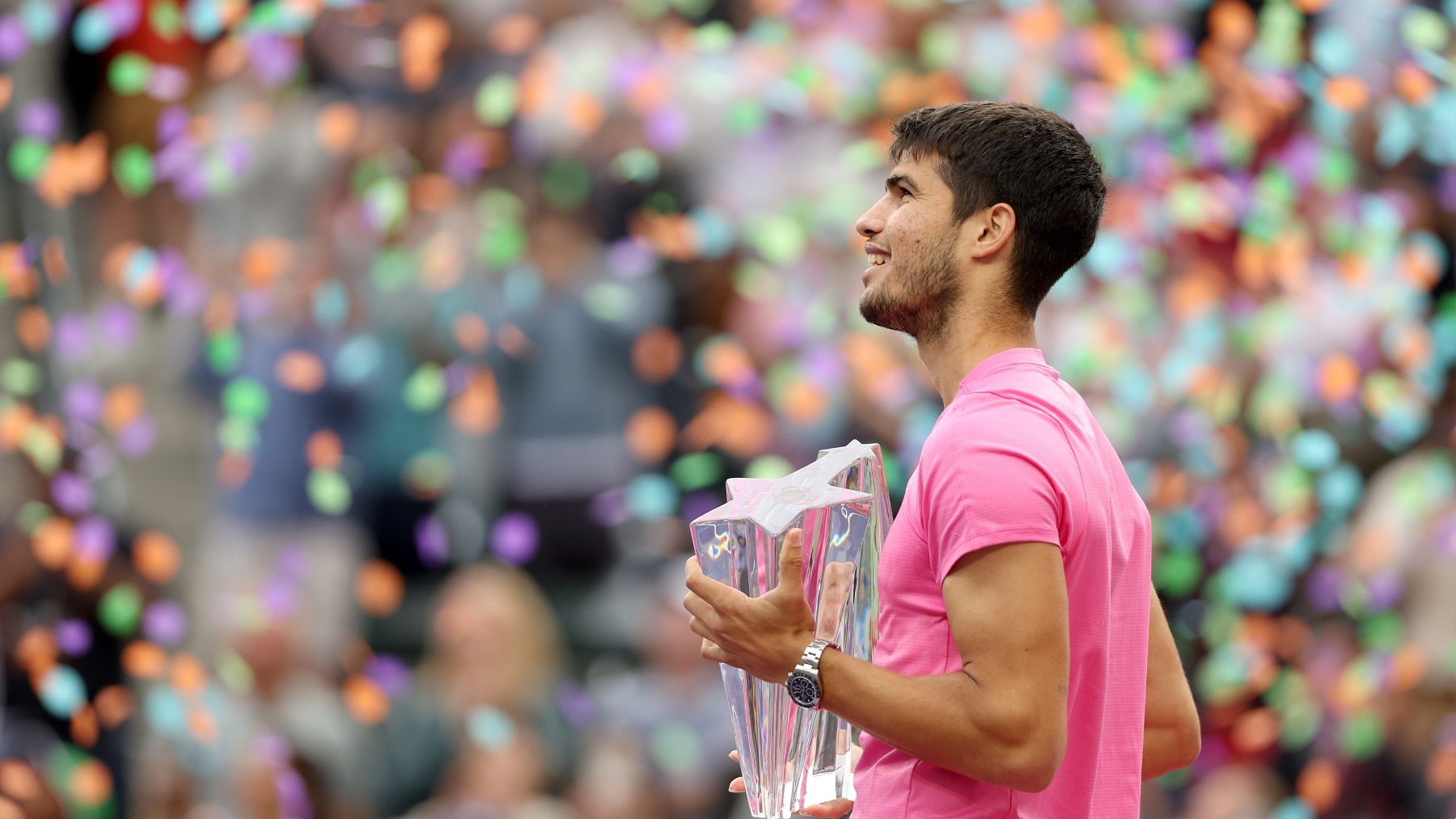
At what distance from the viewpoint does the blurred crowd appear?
291cm

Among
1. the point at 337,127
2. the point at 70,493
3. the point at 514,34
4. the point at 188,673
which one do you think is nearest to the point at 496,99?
the point at 514,34

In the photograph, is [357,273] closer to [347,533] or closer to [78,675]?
[347,533]

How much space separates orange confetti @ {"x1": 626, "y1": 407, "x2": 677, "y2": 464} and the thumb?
1937 mm

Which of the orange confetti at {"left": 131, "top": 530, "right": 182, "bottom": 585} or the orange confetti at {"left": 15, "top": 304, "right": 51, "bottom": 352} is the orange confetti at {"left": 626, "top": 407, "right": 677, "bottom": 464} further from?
the orange confetti at {"left": 15, "top": 304, "right": 51, "bottom": 352}

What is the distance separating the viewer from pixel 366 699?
2.93 metres

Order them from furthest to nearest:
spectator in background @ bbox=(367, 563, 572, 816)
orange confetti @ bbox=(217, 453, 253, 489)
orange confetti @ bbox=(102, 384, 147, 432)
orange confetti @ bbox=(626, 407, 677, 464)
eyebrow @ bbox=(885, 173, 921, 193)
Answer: orange confetti @ bbox=(102, 384, 147, 432), orange confetti @ bbox=(217, 453, 253, 489), orange confetti @ bbox=(626, 407, 677, 464), spectator in background @ bbox=(367, 563, 572, 816), eyebrow @ bbox=(885, 173, 921, 193)

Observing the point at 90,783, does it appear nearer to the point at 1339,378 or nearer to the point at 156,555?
the point at 156,555

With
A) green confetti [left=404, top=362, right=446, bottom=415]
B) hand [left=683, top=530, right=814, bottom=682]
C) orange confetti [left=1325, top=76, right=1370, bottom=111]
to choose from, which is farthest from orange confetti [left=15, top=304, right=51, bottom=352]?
orange confetti [left=1325, top=76, right=1370, bottom=111]

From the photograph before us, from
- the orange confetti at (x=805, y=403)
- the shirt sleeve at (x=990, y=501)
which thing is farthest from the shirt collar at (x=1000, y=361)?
the orange confetti at (x=805, y=403)

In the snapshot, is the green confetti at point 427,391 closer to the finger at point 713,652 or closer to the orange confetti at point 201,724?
the orange confetti at point 201,724

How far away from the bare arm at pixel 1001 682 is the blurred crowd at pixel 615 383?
1.90m

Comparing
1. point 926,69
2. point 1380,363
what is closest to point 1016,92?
point 926,69

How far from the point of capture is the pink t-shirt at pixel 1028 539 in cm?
99

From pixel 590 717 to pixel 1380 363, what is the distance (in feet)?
5.87
